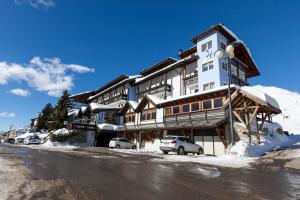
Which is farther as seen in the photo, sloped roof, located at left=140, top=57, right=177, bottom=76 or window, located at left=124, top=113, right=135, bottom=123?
sloped roof, located at left=140, top=57, right=177, bottom=76

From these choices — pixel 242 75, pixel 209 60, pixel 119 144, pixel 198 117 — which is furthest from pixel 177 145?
pixel 242 75

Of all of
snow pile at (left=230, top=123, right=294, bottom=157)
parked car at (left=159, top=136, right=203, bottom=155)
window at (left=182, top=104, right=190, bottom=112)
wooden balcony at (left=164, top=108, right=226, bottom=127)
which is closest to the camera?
snow pile at (left=230, top=123, right=294, bottom=157)

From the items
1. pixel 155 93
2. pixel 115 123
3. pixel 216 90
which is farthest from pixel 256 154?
pixel 115 123

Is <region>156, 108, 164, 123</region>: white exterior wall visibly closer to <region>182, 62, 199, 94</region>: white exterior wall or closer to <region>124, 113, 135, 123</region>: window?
<region>182, 62, 199, 94</region>: white exterior wall

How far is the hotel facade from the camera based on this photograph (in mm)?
22062

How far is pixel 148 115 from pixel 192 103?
9.87 m

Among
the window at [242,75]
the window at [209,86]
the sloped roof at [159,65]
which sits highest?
the sloped roof at [159,65]

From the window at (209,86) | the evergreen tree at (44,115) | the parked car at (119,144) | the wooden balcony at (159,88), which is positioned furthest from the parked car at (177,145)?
the evergreen tree at (44,115)

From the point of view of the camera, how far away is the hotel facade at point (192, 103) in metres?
22.1

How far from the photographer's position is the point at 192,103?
2712 cm

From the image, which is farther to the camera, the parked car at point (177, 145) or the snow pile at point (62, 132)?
the snow pile at point (62, 132)

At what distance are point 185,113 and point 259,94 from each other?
1009 cm

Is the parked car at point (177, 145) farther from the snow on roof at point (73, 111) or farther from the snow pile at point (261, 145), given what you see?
the snow on roof at point (73, 111)

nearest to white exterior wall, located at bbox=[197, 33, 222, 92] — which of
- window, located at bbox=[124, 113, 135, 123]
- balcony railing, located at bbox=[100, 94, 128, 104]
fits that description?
window, located at bbox=[124, 113, 135, 123]
